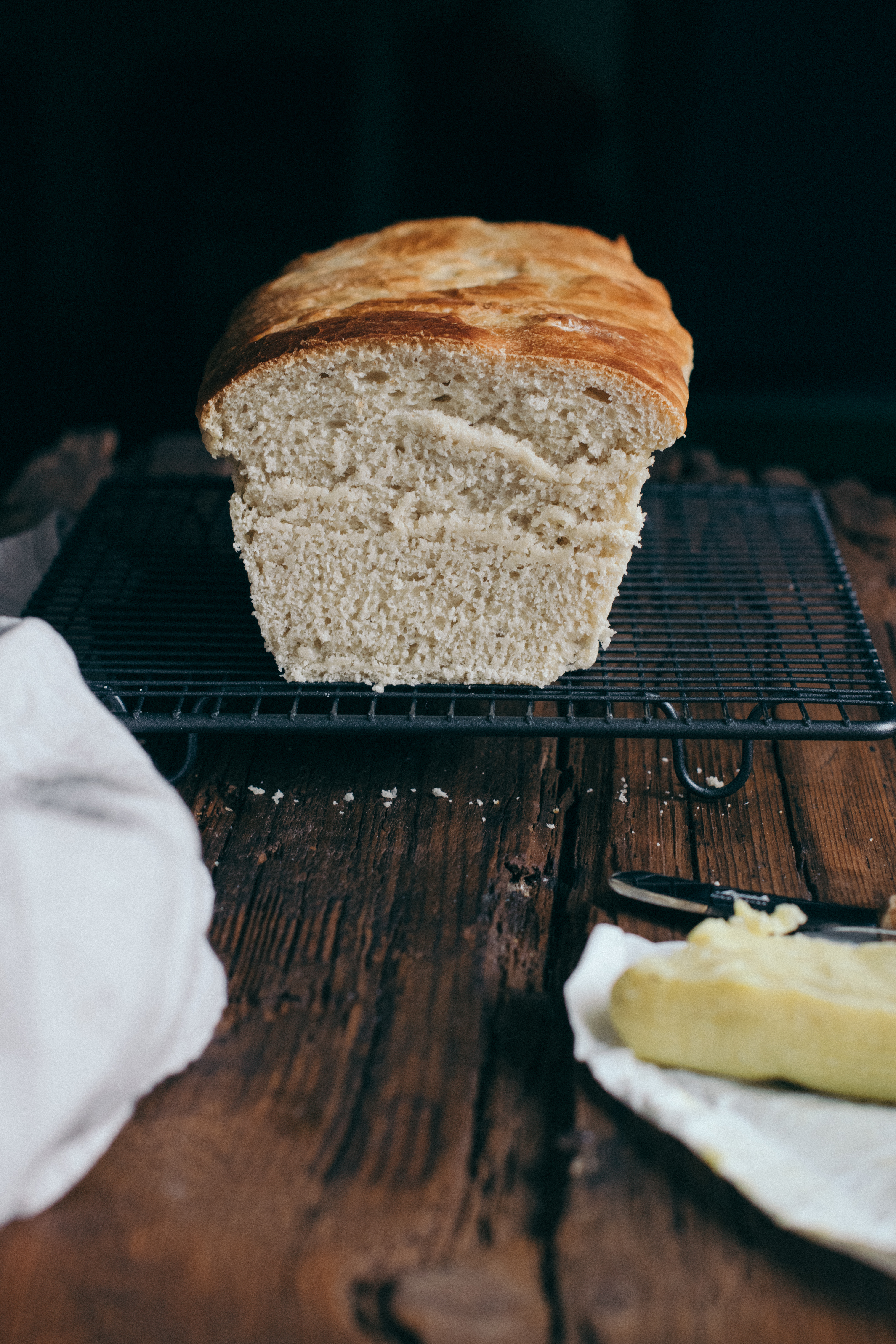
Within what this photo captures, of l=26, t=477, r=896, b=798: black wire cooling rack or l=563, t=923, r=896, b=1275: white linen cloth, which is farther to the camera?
l=26, t=477, r=896, b=798: black wire cooling rack

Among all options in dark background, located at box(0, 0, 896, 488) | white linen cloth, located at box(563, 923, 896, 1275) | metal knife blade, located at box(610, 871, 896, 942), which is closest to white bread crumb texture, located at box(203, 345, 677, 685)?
metal knife blade, located at box(610, 871, 896, 942)

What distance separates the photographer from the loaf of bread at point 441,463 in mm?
2047

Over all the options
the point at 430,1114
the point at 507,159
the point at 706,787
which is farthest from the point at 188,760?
the point at 507,159

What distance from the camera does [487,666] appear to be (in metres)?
2.35

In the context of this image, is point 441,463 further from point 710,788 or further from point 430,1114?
point 430,1114

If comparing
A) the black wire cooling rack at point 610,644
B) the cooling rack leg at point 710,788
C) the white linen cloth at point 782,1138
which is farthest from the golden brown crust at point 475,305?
the white linen cloth at point 782,1138

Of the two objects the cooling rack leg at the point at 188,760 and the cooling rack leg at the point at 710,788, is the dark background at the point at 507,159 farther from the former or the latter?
the cooling rack leg at the point at 188,760

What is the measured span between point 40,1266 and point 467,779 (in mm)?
1128

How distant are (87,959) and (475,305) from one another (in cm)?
143

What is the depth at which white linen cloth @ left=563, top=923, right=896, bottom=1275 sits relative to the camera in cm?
128

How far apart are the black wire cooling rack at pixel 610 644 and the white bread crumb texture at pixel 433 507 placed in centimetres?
9

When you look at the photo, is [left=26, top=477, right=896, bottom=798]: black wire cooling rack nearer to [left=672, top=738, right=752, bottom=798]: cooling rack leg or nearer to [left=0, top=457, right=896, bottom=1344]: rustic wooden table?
[left=672, top=738, right=752, bottom=798]: cooling rack leg

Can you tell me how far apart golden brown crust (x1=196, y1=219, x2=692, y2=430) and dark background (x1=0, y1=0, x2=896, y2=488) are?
263 centimetres

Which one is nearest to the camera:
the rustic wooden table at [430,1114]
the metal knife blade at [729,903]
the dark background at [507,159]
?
the rustic wooden table at [430,1114]
